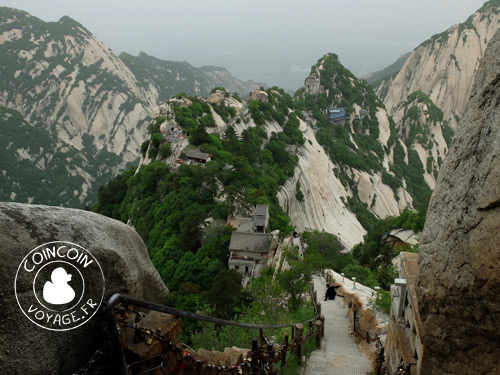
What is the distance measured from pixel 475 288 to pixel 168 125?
51.7m

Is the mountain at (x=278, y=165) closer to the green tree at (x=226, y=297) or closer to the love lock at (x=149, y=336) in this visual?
the green tree at (x=226, y=297)

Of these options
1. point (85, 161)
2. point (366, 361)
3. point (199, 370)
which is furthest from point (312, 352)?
point (85, 161)

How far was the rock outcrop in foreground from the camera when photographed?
5130 millimetres

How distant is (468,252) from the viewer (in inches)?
214

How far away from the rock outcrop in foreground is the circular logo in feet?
16.7

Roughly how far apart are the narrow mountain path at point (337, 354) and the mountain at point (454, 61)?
5224 inches

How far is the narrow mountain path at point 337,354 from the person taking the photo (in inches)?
478

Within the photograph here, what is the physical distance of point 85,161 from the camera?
152 m

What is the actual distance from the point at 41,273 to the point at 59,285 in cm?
26

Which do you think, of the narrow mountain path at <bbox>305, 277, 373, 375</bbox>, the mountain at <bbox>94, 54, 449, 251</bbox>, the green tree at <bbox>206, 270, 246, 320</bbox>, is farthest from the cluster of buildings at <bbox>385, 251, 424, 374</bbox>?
the mountain at <bbox>94, 54, 449, 251</bbox>

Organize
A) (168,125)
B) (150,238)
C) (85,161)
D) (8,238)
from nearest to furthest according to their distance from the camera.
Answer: (8,238)
(150,238)
(168,125)
(85,161)

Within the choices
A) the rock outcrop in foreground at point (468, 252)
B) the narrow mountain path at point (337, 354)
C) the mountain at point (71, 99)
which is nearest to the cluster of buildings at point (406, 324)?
the rock outcrop in foreground at point (468, 252)

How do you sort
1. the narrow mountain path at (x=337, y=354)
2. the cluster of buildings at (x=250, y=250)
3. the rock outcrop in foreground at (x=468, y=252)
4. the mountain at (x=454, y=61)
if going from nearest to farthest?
the rock outcrop in foreground at (x=468, y=252) < the narrow mountain path at (x=337, y=354) < the cluster of buildings at (x=250, y=250) < the mountain at (x=454, y=61)

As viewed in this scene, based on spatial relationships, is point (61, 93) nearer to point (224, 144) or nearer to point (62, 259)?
point (224, 144)
